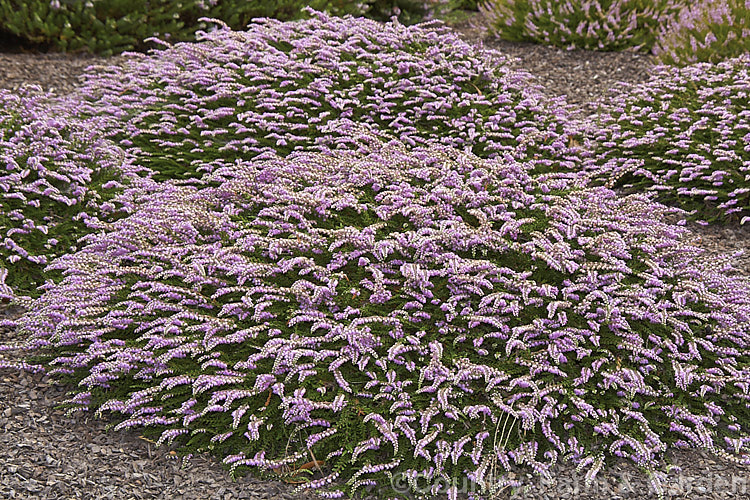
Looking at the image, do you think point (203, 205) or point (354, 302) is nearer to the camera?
point (354, 302)

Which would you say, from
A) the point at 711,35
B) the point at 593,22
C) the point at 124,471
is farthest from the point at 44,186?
the point at 593,22

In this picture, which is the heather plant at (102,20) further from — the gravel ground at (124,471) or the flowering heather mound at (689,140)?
the gravel ground at (124,471)

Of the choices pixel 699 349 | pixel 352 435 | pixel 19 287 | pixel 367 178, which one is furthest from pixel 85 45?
pixel 699 349

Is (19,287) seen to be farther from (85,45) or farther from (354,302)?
(85,45)

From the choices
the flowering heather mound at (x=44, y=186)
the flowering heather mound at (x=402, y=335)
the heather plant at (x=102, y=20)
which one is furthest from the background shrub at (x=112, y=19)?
the flowering heather mound at (x=402, y=335)

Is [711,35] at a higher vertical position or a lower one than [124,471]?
higher

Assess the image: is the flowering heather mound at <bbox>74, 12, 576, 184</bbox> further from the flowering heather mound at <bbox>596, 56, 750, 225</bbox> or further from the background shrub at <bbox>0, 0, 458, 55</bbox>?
the background shrub at <bbox>0, 0, 458, 55</bbox>

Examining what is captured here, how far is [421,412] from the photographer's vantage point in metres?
3.20

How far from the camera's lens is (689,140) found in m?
5.54

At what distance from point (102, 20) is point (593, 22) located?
5872mm

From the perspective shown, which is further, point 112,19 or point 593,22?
point 593,22

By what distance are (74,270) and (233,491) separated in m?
1.66

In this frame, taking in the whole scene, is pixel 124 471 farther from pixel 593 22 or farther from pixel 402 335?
pixel 593 22

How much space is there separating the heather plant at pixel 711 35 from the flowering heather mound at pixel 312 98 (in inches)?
83.0
